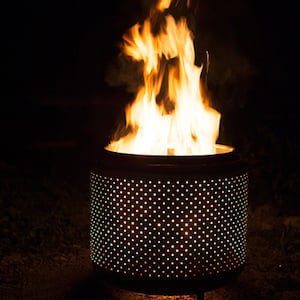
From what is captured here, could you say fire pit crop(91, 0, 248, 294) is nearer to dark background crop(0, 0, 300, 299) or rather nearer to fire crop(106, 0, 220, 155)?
fire crop(106, 0, 220, 155)

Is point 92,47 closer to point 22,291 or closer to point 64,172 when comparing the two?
point 64,172

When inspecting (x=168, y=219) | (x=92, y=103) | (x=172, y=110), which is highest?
(x=172, y=110)

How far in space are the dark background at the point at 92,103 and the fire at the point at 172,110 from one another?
4.22 feet

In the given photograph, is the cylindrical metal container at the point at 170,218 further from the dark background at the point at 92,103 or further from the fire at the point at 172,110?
the dark background at the point at 92,103

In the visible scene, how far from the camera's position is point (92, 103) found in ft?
27.1

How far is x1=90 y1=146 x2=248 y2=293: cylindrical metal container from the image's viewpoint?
3.02 metres

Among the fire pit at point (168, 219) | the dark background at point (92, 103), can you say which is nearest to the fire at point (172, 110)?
the fire pit at point (168, 219)

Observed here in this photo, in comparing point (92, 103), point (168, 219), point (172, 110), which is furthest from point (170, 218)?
point (92, 103)

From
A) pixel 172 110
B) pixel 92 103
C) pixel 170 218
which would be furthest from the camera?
pixel 92 103

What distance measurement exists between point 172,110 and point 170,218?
1.01m

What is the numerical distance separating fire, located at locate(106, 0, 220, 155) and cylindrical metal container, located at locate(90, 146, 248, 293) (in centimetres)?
44

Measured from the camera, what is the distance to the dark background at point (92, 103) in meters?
5.20

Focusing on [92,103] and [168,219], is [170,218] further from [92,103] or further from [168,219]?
[92,103]

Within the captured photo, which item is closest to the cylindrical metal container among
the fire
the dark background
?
the fire
